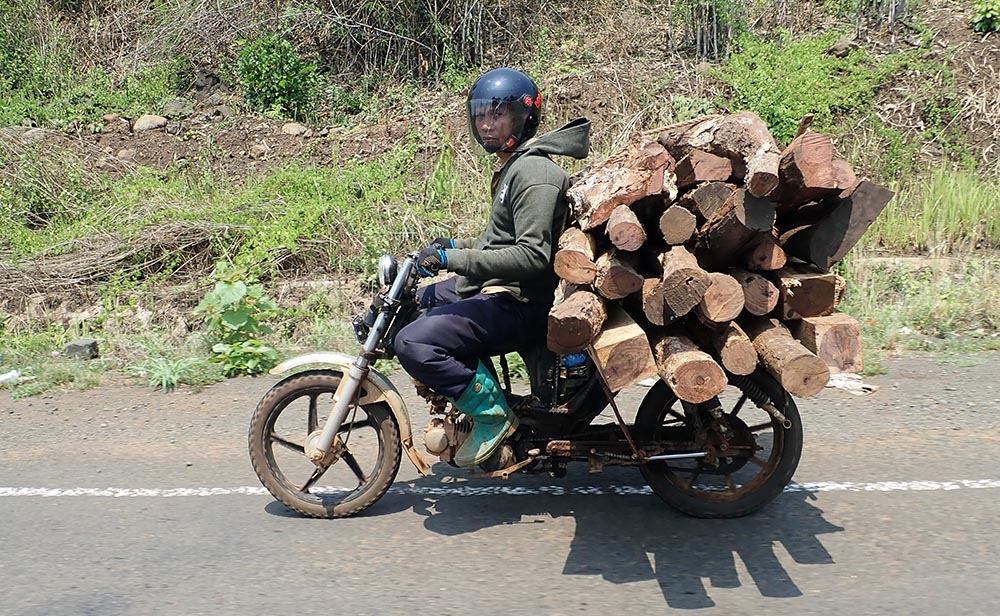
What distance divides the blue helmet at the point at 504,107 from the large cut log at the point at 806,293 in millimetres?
1401

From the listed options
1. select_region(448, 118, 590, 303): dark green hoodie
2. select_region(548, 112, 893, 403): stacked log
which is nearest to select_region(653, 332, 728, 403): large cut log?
select_region(548, 112, 893, 403): stacked log

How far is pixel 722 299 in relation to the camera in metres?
3.70

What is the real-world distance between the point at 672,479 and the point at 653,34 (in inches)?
392

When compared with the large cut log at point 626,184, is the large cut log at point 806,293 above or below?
below

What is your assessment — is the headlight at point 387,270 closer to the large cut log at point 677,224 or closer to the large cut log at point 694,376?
the large cut log at point 677,224

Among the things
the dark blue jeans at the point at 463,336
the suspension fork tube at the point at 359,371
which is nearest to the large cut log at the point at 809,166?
the dark blue jeans at the point at 463,336

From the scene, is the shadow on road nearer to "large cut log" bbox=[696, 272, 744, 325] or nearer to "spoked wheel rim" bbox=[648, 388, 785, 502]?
"spoked wheel rim" bbox=[648, 388, 785, 502]

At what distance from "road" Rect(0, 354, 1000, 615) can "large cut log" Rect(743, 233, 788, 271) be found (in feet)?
4.11

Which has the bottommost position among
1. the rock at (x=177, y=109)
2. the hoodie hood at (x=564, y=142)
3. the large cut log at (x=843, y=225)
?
the large cut log at (x=843, y=225)

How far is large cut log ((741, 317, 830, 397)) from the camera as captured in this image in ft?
11.8

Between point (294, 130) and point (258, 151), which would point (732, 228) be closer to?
point (258, 151)

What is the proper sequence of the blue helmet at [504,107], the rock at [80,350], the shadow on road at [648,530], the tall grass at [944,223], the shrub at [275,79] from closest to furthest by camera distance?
the shadow on road at [648,530] → the blue helmet at [504,107] → the rock at [80,350] → the tall grass at [944,223] → the shrub at [275,79]

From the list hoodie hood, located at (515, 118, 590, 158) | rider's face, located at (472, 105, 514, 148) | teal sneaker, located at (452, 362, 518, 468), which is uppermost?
rider's face, located at (472, 105, 514, 148)

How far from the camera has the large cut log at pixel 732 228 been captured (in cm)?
368
